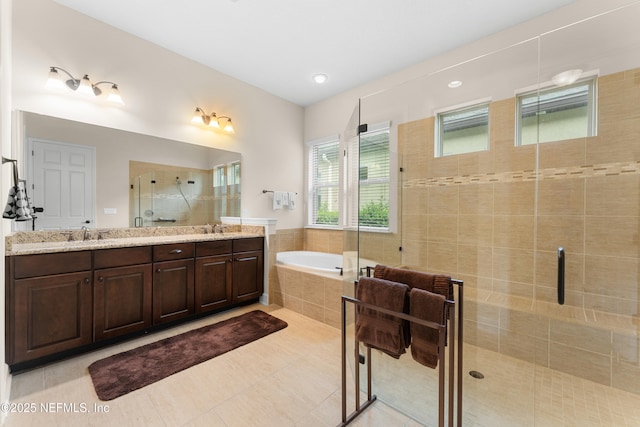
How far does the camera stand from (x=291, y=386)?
1741mm

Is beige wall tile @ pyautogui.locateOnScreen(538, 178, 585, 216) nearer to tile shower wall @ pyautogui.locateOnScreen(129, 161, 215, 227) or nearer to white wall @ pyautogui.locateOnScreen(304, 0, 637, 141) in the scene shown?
white wall @ pyautogui.locateOnScreen(304, 0, 637, 141)

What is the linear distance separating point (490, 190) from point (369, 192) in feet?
3.40

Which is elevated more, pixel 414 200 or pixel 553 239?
pixel 414 200

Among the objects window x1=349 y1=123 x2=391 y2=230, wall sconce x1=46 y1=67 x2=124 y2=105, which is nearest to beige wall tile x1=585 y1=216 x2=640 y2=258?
window x1=349 y1=123 x2=391 y2=230

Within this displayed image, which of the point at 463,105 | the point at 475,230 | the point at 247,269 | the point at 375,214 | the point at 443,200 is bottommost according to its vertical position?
the point at 247,269

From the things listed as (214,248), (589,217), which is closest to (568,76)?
(589,217)

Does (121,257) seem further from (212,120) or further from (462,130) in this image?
(462,130)

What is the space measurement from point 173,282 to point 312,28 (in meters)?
2.72

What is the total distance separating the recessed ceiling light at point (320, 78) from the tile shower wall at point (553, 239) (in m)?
1.84

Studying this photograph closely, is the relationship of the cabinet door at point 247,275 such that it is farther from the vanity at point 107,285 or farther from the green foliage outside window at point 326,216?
the green foliage outside window at point 326,216

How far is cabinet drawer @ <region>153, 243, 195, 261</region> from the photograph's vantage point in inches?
94.7

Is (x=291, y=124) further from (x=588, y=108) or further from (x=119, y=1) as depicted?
(x=588, y=108)

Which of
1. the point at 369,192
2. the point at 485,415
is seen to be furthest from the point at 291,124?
the point at 485,415

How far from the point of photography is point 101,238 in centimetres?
248
